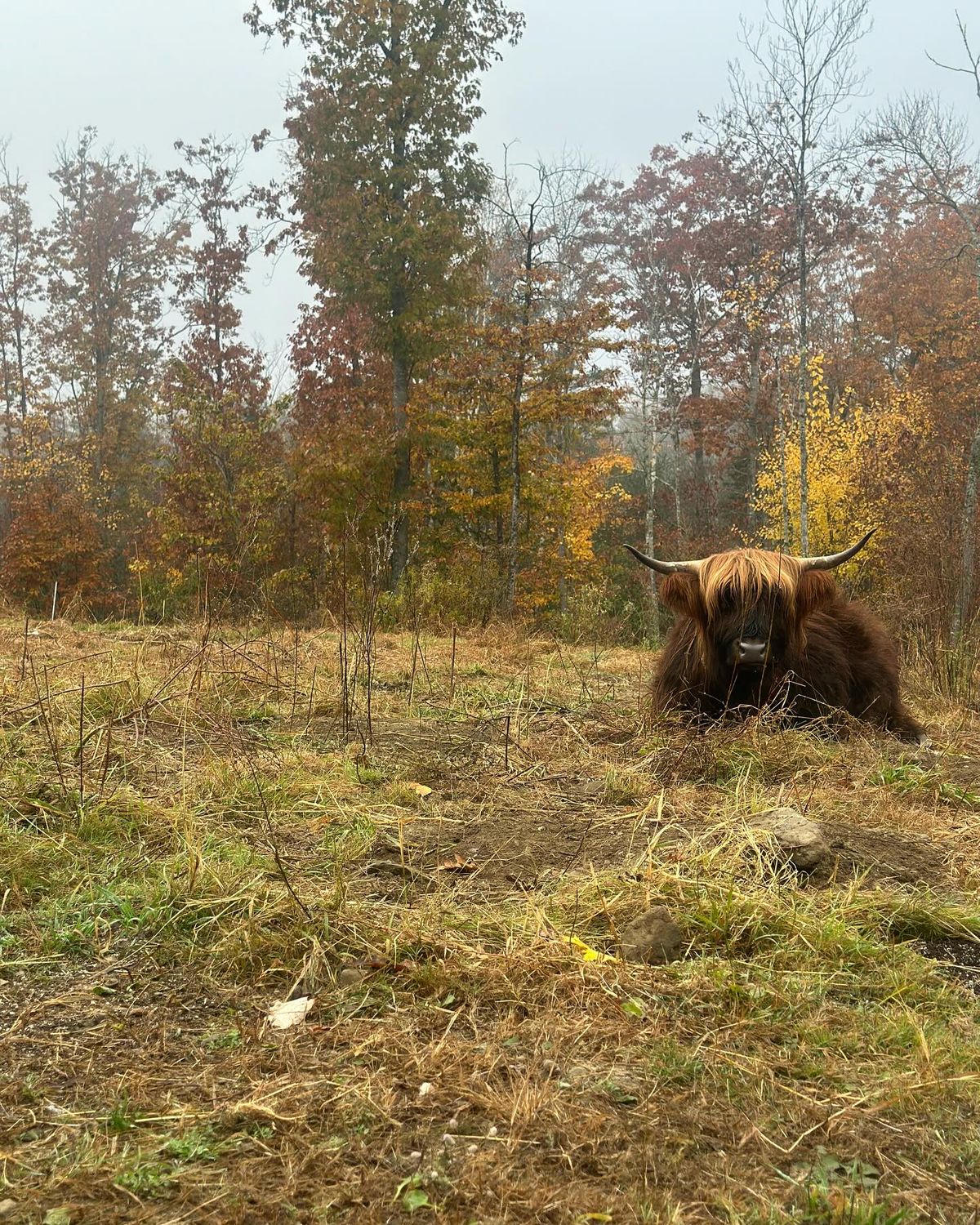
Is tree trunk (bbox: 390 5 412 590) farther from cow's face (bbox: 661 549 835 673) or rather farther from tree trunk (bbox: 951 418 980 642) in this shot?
cow's face (bbox: 661 549 835 673)

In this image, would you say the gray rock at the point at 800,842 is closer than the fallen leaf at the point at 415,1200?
No

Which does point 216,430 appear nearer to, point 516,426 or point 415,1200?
point 516,426

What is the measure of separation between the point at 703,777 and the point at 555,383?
48.6 feet

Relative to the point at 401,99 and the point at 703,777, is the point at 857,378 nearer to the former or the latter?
the point at 401,99

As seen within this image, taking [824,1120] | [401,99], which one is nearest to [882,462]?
[401,99]

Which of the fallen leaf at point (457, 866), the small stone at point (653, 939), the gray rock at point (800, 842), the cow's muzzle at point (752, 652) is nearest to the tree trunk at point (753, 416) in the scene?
the cow's muzzle at point (752, 652)

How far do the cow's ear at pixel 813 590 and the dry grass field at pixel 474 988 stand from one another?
122cm

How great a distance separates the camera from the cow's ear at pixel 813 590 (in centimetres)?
547

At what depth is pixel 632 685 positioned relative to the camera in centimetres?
755

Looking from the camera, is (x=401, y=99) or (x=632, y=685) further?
(x=401, y=99)

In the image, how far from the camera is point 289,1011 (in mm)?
2199

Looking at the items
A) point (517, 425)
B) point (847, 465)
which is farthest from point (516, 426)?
point (847, 465)

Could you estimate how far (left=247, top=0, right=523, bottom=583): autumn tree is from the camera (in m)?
20.0

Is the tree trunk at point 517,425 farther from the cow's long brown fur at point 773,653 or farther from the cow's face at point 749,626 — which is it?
the cow's face at point 749,626
